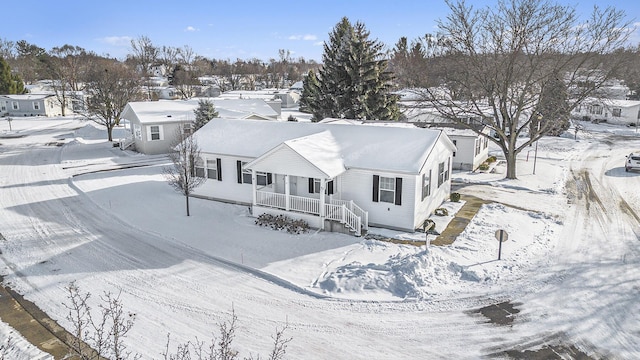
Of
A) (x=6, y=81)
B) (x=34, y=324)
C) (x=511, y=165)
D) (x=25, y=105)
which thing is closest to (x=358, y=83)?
(x=511, y=165)

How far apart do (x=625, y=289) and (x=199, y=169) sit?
62.1 feet

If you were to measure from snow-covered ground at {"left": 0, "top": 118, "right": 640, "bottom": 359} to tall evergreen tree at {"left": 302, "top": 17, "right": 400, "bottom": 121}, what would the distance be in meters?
16.8

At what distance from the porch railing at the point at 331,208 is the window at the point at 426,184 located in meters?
2.84

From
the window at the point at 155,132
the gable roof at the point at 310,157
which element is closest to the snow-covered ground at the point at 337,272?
the gable roof at the point at 310,157

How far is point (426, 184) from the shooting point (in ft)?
65.6

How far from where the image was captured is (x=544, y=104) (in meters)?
28.1

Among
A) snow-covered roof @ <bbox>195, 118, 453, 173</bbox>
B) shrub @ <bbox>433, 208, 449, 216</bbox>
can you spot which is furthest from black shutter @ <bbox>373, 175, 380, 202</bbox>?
shrub @ <bbox>433, 208, 449, 216</bbox>

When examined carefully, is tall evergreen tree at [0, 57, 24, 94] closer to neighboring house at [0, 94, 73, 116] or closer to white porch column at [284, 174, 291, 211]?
neighboring house at [0, 94, 73, 116]

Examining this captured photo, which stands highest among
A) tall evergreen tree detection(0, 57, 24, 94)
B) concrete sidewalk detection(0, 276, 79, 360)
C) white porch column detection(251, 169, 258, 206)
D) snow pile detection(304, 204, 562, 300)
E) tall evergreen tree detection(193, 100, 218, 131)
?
tall evergreen tree detection(0, 57, 24, 94)

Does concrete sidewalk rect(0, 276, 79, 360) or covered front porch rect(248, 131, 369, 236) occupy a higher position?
covered front porch rect(248, 131, 369, 236)

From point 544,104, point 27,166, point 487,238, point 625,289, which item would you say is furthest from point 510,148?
point 27,166

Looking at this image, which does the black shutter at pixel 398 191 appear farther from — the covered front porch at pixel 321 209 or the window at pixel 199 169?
the window at pixel 199 169

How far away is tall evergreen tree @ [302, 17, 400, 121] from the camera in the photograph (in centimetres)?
3919

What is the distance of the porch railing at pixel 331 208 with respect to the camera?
18.7m
